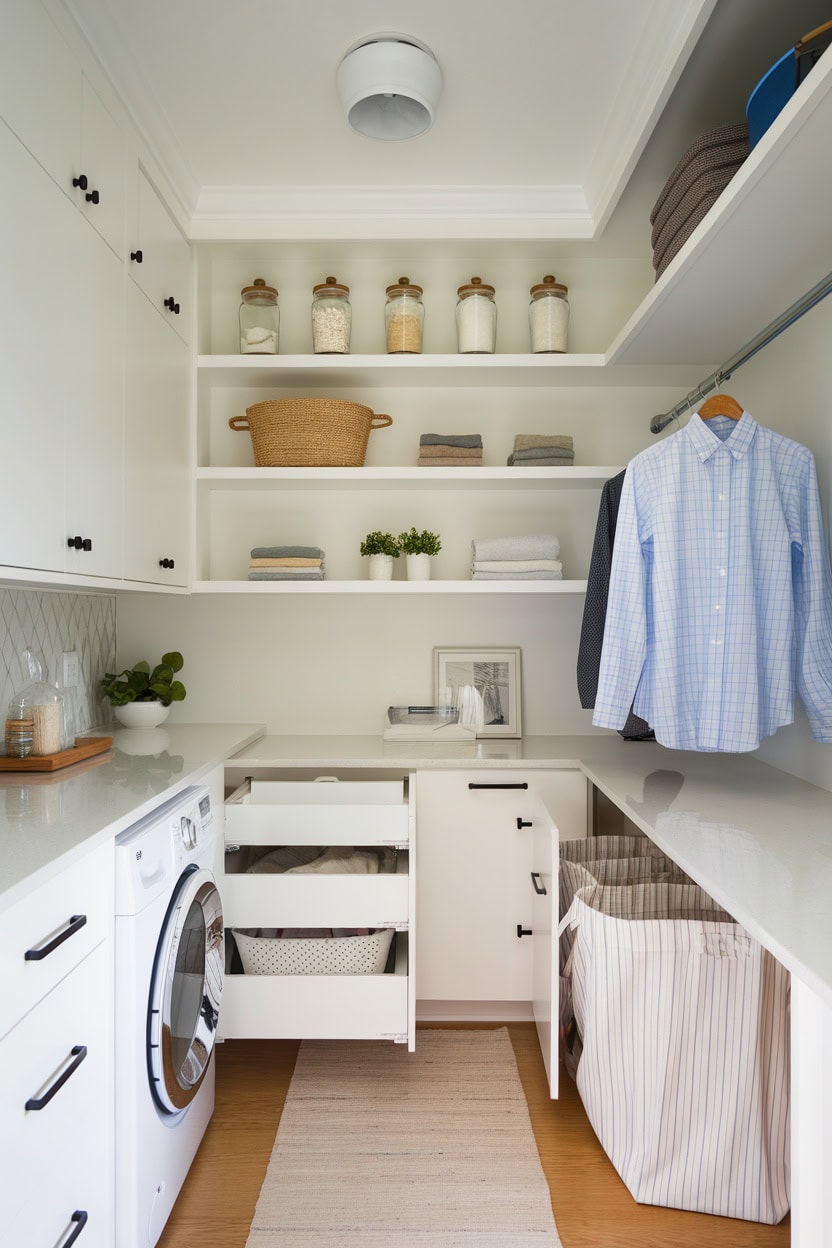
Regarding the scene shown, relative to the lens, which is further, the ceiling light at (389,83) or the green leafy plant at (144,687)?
the green leafy plant at (144,687)

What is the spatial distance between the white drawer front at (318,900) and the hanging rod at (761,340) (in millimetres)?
1516

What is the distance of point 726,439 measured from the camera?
198 centimetres

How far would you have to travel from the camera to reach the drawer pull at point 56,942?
113cm

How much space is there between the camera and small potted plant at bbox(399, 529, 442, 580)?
275cm

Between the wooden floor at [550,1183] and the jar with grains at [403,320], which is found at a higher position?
the jar with grains at [403,320]

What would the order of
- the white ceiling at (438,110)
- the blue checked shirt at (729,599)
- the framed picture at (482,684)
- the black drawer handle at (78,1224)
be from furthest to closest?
the framed picture at (482,684)
the blue checked shirt at (729,599)
the white ceiling at (438,110)
the black drawer handle at (78,1224)

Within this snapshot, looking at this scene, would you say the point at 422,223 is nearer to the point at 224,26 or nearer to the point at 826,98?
the point at 224,26

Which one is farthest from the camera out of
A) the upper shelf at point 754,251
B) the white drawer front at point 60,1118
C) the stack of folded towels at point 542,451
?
the stack of folded towels at point 542,451

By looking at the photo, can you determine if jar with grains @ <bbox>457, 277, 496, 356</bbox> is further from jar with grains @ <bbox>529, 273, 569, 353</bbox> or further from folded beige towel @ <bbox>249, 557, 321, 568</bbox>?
folded beige towel @ <bbox>249, 557, 321, 568</bbox>

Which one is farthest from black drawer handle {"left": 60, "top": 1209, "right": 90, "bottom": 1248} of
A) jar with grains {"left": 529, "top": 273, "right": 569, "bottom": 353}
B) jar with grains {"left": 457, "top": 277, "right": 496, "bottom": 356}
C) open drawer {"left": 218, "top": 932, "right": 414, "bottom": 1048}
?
jar with grains {"left": 529, "top": 273, "right": 569, "bottom": 353}

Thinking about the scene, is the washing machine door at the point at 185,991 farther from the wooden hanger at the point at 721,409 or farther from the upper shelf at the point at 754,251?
the upper shelf at the point at 754,251

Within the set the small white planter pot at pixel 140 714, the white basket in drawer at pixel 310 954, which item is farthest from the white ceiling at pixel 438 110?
the white basket in drawer at pixel 310 954

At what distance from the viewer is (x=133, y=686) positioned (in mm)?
2660

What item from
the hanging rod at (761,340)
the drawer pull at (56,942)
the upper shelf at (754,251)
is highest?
the upper shelf at (754,251)
